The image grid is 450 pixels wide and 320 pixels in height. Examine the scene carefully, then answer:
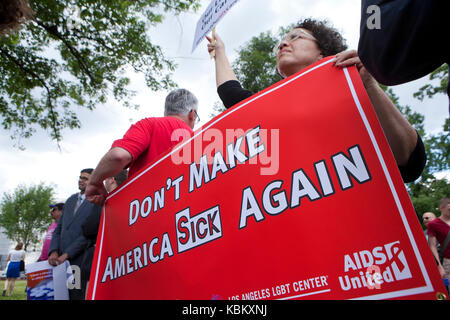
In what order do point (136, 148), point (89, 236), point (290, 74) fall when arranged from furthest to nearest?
point (89, 236) < point (136, 148) < point (290, 74)

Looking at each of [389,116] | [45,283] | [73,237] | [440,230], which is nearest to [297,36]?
[389,116]

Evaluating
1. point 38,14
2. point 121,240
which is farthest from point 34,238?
point 121,240

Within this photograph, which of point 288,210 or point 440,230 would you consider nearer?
point 288,210

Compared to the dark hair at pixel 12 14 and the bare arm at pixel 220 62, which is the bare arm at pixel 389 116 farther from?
the dark hair at pixel 12 14

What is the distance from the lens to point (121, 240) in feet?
5.14

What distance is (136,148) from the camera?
1656 mm

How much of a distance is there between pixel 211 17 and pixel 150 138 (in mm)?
890

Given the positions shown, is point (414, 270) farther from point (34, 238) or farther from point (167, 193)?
point (34, 238)

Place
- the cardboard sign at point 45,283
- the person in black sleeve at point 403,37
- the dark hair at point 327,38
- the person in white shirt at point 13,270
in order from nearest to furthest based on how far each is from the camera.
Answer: the person in black sleeve at point 403,37, the dark hair at point 327,38, the cardboard sign at point 45,283, the person in white shirt at point 13,270

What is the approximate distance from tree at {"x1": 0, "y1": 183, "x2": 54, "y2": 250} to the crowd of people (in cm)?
3556

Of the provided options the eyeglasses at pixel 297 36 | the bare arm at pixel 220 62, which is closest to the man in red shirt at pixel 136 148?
the bare arm at pixel 220 62

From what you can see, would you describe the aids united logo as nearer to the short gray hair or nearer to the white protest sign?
the white protest sign

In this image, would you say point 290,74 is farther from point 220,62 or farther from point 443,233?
point 443,233

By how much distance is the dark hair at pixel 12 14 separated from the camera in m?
1.28
